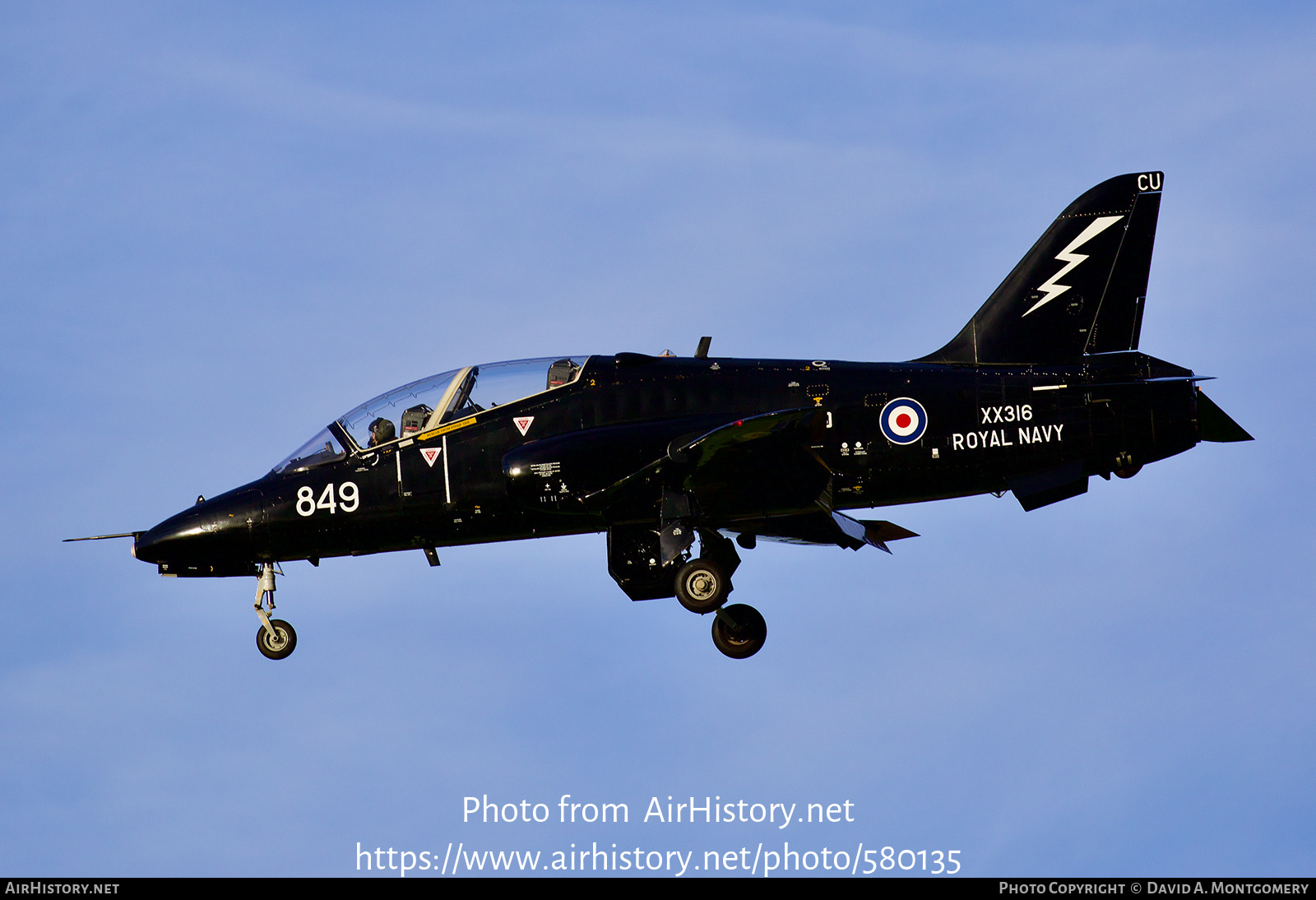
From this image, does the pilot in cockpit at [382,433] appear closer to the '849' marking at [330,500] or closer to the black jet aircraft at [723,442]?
the black jet aircraft at [723,442]

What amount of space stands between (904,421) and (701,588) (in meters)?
4.33

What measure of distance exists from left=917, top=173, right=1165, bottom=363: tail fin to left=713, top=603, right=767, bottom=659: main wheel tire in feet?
17.8

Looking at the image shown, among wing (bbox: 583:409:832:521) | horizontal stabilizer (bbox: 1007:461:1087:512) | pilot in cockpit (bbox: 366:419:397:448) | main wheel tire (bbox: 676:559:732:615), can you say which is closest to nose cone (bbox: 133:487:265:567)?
pilot in cockpit (bbox: 366:419:397:448)

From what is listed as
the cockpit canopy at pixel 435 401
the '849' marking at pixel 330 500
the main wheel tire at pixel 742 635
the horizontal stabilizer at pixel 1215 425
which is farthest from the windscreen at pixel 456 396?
the horizontal stabilizer at pixel 1215 425

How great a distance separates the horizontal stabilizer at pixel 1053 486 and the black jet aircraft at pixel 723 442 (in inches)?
1.2

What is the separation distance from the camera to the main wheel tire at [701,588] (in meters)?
27.7

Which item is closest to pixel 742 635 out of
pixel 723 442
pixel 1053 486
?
pixel 723 442

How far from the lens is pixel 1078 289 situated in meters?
29.4

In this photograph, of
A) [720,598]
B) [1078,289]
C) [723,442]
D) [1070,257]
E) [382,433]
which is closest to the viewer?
[723,442]

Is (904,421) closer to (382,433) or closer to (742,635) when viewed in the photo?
(742,635)

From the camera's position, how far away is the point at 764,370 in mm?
28703
